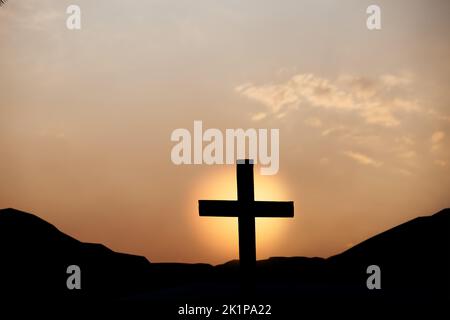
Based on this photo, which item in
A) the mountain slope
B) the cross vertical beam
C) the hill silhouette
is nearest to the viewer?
the cross vertical beam

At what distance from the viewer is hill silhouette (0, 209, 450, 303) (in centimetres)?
2158

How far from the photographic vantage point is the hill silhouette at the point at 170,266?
70.8 feet

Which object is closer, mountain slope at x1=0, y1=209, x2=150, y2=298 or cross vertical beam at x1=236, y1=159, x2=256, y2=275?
cross vertical beam at x1=236, y1=159, x2=256, y2=275

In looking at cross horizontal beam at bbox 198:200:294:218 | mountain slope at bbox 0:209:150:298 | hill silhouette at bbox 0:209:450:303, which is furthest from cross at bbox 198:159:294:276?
mountain slope at bbox 0:209:150:298

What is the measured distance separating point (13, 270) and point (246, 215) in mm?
12978

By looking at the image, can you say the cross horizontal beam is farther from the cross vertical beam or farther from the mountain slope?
the mountain slope

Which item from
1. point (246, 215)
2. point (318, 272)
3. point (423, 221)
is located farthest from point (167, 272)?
point (246, 215)

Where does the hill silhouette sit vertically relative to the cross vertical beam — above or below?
below

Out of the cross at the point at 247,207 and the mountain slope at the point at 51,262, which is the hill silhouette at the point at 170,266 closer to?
the mountain slope at the point at 51,262

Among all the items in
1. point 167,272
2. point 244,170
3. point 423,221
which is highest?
point 244,170

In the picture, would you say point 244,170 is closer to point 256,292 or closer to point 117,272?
point 256,292

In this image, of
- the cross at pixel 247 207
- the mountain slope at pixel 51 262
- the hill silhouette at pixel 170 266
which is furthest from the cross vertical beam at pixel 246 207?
the mountain slope at pixel 51 262

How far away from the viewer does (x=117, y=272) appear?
3175 cm
